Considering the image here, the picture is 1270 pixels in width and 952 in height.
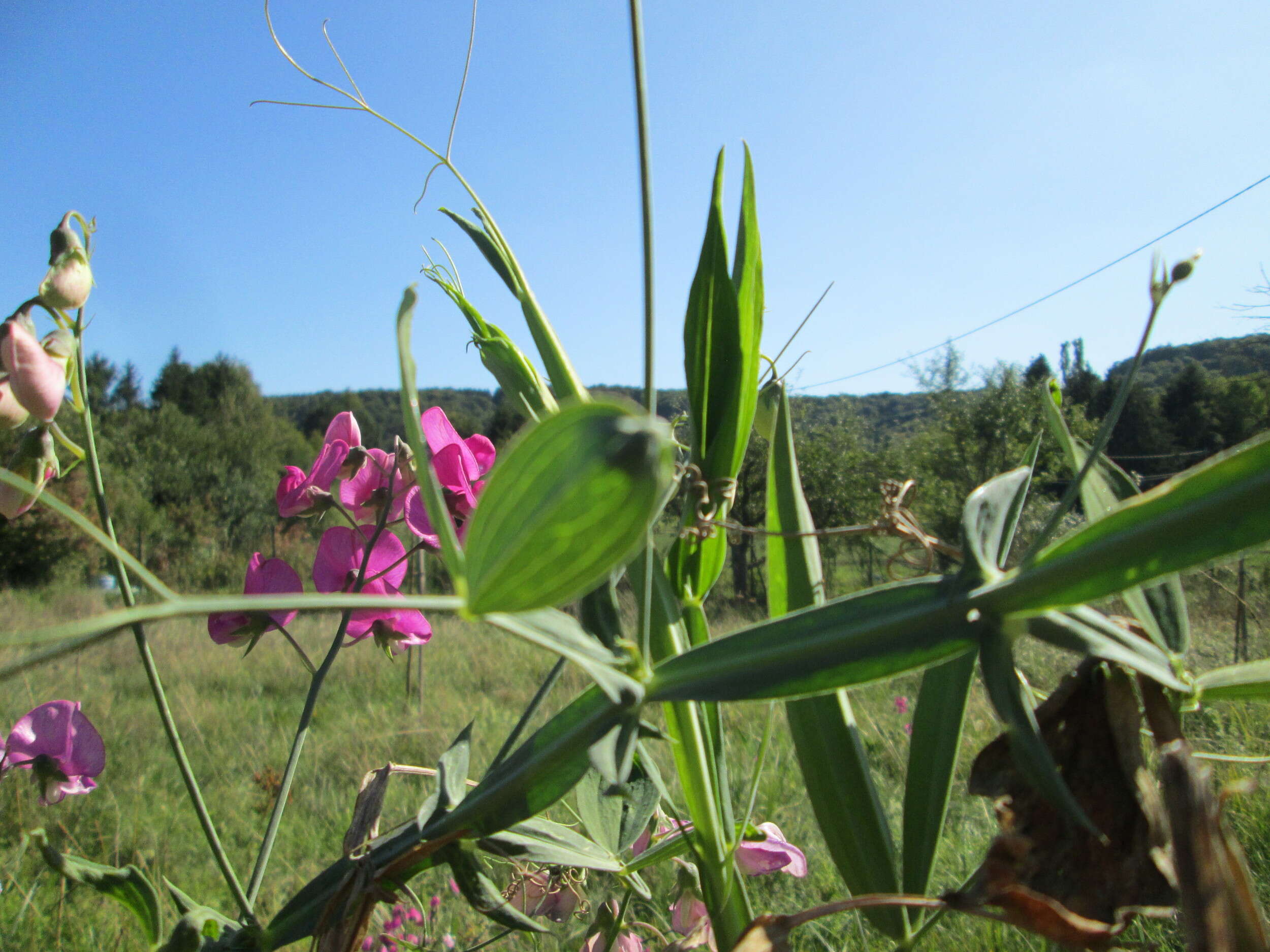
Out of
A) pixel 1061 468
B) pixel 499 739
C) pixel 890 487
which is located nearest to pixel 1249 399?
pixel 1061 468

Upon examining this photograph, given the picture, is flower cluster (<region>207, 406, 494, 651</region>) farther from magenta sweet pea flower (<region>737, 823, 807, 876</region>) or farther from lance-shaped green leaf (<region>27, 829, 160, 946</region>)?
magenta sweet pea flower (<region>737, 823, 807, 876</region>)

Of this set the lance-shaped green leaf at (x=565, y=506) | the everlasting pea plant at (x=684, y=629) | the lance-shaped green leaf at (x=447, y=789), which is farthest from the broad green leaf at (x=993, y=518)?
the lance-shaped green leaf at (x=447, y=789)

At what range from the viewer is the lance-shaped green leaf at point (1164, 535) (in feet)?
0.57

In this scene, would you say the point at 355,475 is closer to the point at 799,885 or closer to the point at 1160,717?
the point at 1160,717

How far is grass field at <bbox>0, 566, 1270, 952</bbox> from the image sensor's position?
4.10 ft

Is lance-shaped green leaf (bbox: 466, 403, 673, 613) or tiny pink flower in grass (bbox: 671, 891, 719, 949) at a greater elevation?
lance-shaped green leaf (bbox: 466, 403, 673, 613)

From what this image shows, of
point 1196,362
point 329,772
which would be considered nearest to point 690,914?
point 329,772

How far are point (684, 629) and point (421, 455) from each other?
23 centimetres

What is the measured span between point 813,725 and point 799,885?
1.46 m

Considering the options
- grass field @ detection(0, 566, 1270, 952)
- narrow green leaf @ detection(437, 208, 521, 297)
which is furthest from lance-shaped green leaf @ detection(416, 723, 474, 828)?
grass field @ detection(0, 566, 1270, 952)

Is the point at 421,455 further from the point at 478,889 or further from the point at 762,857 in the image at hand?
the point at 762,857

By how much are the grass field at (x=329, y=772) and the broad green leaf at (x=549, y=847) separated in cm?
42

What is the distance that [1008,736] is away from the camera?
23 centimetres

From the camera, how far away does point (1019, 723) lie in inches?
8.3
